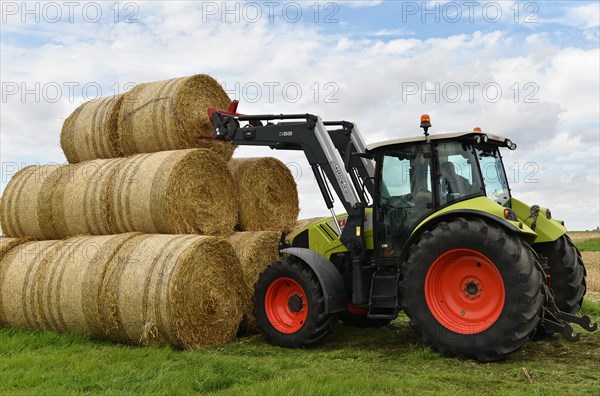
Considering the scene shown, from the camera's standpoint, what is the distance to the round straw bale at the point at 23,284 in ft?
25.3

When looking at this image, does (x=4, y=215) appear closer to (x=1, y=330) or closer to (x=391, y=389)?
(x=1, y=330)

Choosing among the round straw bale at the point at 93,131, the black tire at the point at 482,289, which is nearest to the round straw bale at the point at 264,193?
the round straw bale at the point at 93,131

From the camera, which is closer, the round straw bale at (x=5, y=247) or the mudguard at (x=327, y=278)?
the mudguard at (x=327, y=278)

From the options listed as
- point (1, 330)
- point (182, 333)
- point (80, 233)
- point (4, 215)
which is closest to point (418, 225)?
point (182, 333)

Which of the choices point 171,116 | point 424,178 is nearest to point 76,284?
point 171,116

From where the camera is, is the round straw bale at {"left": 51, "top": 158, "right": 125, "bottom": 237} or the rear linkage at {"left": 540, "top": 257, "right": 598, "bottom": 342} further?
the round straw bale at {"left": 51, "top": 158, "right": 125, "bottom": 237}

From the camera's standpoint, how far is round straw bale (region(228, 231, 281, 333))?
774cm

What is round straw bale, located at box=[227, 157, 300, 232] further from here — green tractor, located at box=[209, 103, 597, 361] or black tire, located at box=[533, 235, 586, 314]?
black tire, located at box=[533, 235, 586, 314]

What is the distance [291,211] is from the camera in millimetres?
9133

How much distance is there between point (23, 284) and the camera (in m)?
7.82

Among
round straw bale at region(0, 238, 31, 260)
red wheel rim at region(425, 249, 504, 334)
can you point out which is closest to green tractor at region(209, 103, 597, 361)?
red wheel rim at region(425, 249, 504, 334)

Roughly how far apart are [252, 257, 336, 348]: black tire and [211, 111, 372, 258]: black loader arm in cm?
61

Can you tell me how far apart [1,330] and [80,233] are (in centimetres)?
152

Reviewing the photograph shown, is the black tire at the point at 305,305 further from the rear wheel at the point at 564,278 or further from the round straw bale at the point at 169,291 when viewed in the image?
the rear wheel at the point at 564,278
